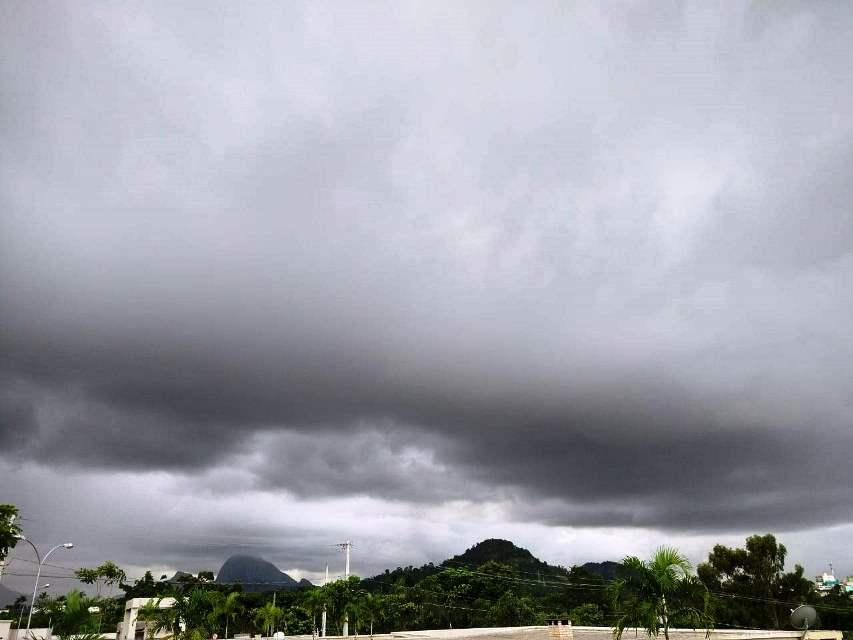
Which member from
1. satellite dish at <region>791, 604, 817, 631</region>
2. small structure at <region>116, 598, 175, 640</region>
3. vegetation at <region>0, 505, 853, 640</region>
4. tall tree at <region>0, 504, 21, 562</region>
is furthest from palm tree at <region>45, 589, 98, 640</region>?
small structure at <region>116, 598, 175, 640</region>

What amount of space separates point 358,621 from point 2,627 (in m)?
37.2

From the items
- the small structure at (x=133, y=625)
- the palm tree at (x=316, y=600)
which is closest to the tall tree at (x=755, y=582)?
the palm tree at (x=316, y=600)

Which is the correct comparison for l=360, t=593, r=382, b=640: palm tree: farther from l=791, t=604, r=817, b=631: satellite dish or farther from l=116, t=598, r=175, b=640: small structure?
l=791, t=604, r=817, b=631: satellite dish

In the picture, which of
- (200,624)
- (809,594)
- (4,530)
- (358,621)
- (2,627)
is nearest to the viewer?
(4,530)

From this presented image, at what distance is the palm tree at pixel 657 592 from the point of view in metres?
22.5

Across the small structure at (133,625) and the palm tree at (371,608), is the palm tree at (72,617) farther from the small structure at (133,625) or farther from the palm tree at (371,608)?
the small structure at (133,625)

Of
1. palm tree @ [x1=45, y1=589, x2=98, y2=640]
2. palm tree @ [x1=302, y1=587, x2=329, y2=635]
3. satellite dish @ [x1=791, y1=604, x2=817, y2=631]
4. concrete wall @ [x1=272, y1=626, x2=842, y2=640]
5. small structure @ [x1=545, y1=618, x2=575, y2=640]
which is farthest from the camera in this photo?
palm tree @ [x1=302, y1=587, x2=329, y2=635]

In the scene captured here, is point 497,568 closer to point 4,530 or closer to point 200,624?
point 200,624

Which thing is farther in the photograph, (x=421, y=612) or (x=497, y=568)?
(x=497, y=568)

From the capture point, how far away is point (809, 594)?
73.6 m

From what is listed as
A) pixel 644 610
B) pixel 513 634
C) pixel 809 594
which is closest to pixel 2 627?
pixel 513 634

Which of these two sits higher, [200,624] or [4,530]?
[4,530]

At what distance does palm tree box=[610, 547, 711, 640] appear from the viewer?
2255 centimetres

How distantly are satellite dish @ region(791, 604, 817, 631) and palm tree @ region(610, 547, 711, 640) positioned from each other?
14.6 meters
